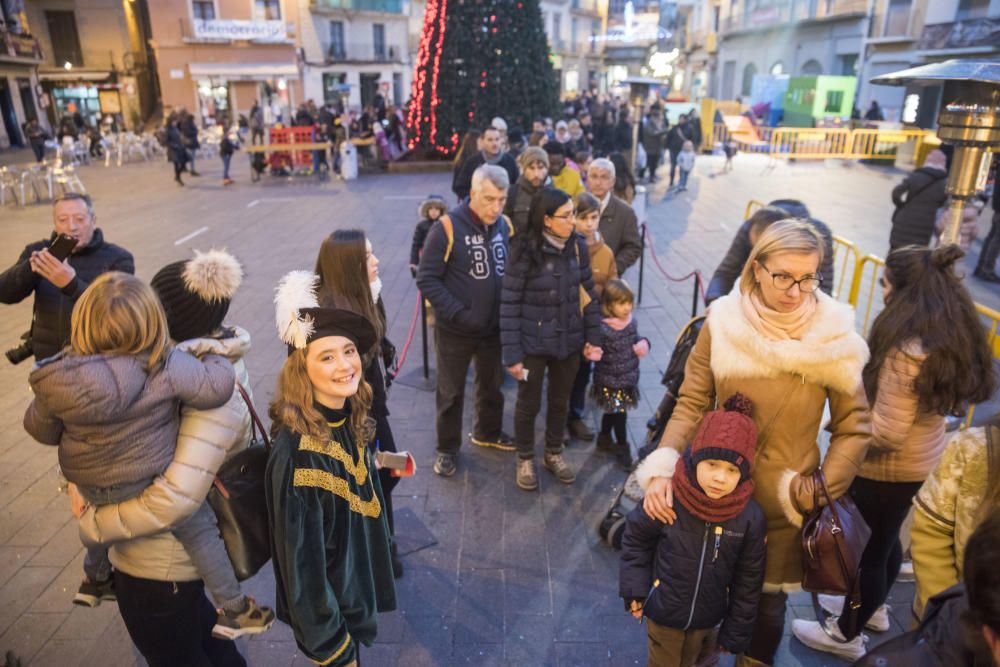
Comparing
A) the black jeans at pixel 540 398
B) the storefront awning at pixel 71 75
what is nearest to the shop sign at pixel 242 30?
the storefront awning at pixel 71 75

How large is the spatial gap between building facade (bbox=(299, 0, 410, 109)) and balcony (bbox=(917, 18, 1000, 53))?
27383mm

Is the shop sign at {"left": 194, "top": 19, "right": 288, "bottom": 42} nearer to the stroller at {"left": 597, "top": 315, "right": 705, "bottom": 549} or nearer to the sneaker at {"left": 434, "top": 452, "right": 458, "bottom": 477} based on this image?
the sneaker at {"left": 434, "top": 452, "right": 458, "bottom": 477}

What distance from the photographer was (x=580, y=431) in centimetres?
509

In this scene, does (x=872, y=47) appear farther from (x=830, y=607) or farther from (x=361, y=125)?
(x=830, y=607)

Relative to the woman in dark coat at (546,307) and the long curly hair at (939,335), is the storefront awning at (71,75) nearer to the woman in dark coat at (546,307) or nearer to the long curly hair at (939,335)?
the woman in dark coat at (546,307)

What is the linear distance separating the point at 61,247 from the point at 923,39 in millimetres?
33273

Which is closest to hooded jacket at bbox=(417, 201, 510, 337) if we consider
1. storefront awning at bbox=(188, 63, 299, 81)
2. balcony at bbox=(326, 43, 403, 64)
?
storefront awning at bbox=(188, 63, 299, 81)

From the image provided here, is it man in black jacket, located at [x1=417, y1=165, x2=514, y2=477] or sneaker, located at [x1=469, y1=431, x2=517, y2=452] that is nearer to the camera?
man in black jacket, located at [x1=417, y1=165, x2=514, y2=477]

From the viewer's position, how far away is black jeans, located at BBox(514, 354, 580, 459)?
4.31m

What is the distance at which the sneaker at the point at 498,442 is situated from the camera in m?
4.93

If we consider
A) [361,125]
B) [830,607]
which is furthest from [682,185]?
[830,607]

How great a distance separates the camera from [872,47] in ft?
100

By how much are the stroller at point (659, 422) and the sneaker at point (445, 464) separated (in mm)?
1190

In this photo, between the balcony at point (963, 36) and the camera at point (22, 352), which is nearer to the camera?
the camera at point (22, 352)
